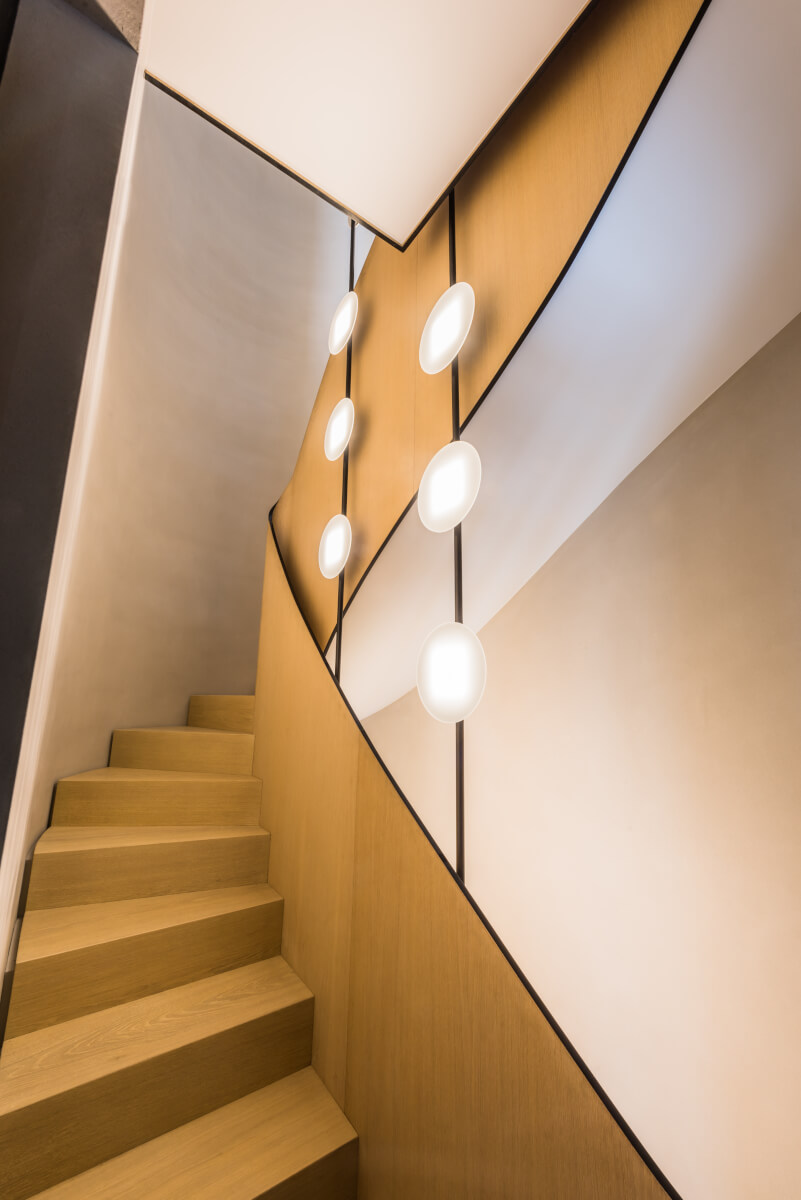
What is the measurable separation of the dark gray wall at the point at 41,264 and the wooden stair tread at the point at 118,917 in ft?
4.53

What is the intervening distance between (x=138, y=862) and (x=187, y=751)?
2.07 ft

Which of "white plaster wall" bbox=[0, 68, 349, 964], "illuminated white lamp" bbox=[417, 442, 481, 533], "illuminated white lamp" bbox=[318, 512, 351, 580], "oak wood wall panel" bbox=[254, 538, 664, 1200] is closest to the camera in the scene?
"oak wood wall panel" bbox=[254, 538, 664, 1200]

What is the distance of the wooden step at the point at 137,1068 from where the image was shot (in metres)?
1.11

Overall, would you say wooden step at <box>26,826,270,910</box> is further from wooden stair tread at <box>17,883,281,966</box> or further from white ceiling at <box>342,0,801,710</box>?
white ceiling at <box>342,0,801,710</box>

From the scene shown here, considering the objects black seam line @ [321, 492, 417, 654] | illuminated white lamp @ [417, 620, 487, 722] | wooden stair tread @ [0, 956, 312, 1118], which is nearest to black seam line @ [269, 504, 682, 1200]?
illuminated white lamp @ [417, 620, 487, 722]

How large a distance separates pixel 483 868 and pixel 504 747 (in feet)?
1.72

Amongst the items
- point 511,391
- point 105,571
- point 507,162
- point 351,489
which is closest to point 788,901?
point 511,391

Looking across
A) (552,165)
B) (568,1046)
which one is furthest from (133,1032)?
(552,165)

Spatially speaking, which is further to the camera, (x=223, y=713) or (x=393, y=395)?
(x=223, y=713)

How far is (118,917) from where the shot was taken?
1.56 meters

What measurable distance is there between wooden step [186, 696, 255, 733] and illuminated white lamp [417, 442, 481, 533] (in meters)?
1.55

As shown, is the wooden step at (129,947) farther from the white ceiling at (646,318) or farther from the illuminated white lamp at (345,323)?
the illuminated white lamp at (345,323)

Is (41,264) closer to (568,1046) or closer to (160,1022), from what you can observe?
(568,1046)

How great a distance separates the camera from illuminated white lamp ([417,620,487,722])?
4.07 feet
